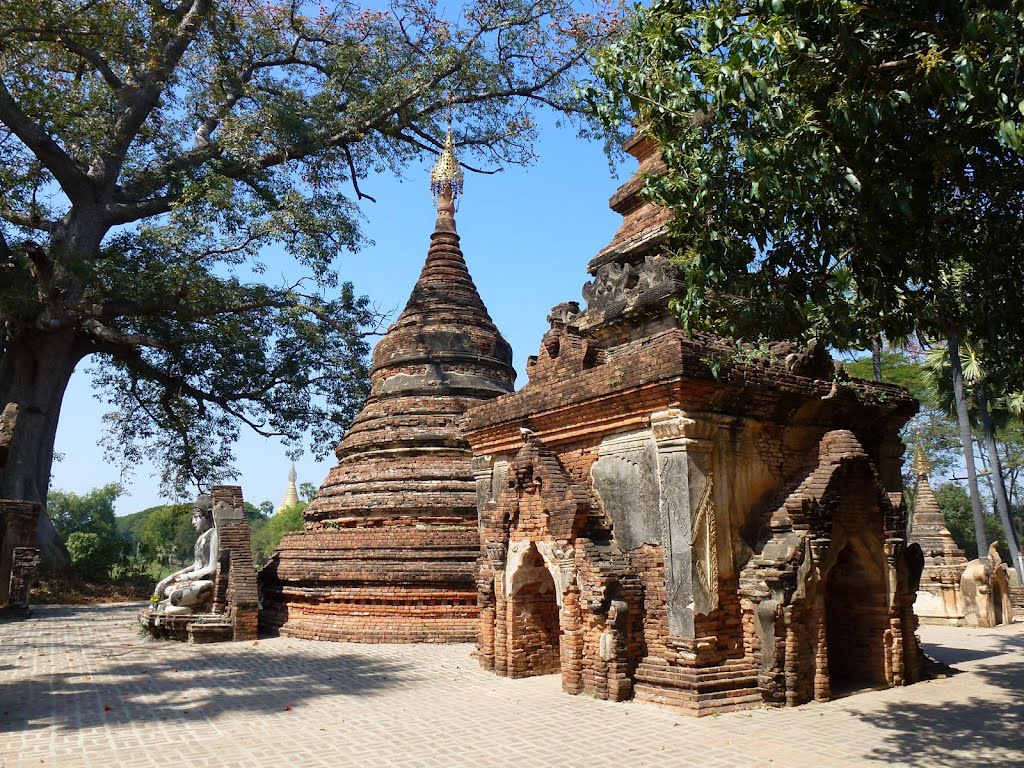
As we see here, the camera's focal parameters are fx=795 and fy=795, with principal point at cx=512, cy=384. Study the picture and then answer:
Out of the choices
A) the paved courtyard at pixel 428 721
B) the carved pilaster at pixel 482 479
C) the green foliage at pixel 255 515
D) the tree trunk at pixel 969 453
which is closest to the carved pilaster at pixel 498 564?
the paved courtyard at pixel 428 721

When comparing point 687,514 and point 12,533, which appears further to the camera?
point 12,533

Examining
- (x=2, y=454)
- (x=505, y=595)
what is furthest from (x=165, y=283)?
(x=505, y=595)

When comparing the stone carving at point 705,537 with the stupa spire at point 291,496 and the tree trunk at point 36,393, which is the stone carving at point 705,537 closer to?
the tree trunk at point 36,393

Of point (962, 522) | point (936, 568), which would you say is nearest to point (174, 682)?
point (936, 568)

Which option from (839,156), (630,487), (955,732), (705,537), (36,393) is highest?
(36,393)

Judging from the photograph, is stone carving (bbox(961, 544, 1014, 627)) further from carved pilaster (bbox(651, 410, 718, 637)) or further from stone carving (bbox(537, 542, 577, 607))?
stone carving (bbox(537, 542, 577, 607))

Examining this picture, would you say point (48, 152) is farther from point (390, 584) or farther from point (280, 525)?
point (280, 525)

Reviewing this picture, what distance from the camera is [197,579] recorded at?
47.3 feet

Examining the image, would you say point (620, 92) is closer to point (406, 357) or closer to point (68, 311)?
point (406, 357)

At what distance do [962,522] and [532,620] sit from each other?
39541mm

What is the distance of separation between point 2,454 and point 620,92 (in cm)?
781

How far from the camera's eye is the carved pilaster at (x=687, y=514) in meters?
7.82

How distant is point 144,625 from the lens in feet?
46.0

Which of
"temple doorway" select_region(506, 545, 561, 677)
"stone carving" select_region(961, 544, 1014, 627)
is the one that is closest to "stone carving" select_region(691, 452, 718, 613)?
"temple doorway" select_region(506, 545, 561, 677)
